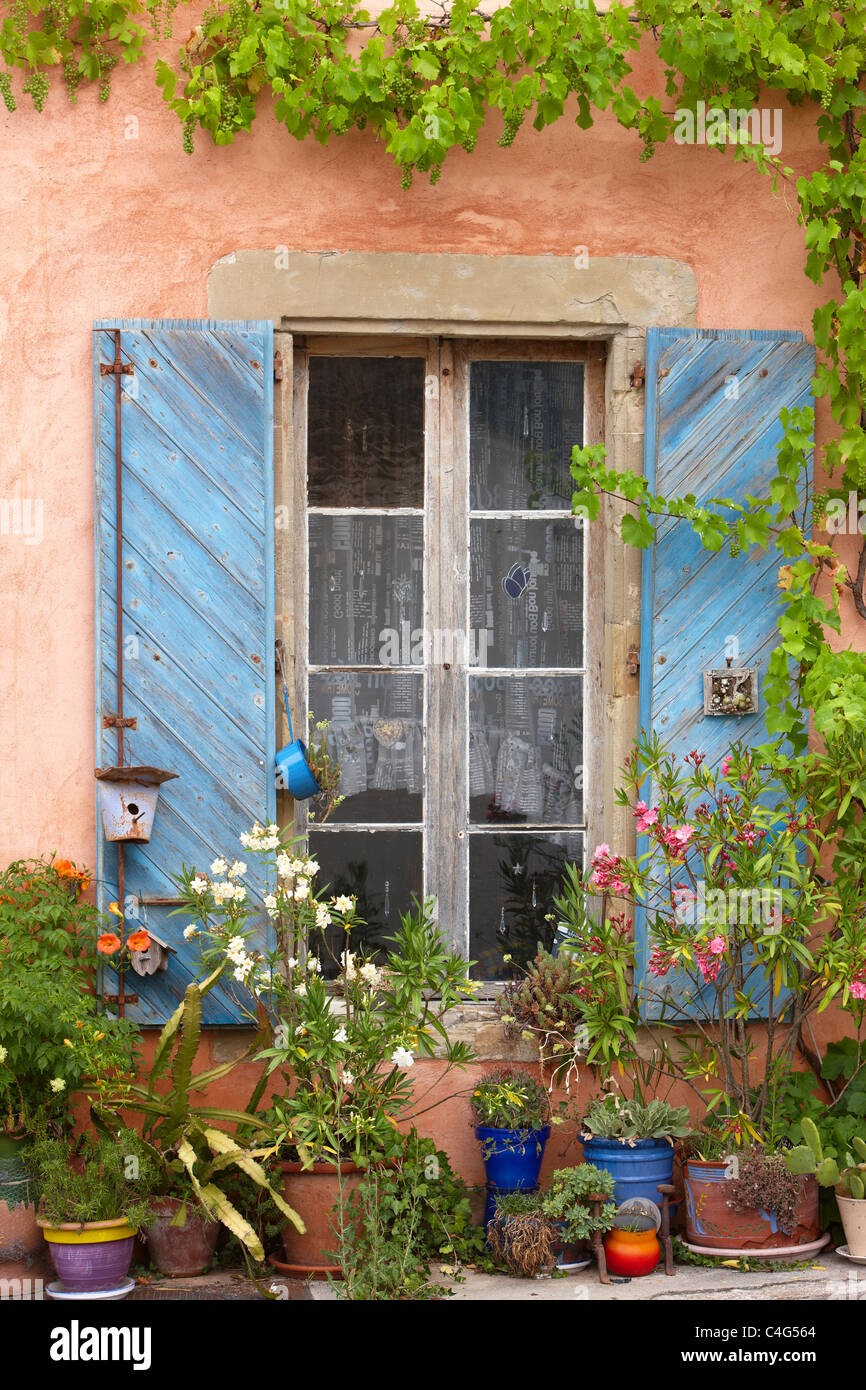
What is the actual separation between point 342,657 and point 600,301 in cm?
144

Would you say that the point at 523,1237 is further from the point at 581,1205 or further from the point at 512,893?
the point at 512,893

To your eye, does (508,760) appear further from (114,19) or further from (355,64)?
(114,19)

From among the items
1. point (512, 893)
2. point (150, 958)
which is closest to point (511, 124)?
point (512, 893)

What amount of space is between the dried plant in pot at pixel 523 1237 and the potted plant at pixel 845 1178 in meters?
0.74

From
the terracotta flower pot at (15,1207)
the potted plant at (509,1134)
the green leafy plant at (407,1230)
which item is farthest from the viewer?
the potted plant at (509,1134)

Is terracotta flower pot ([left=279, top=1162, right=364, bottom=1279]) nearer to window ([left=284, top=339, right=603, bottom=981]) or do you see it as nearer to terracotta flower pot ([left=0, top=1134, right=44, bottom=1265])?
terracotta flower pot ([left=0, top=1134, right=44, bottom=1265])

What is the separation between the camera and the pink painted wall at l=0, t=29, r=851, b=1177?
502 cm

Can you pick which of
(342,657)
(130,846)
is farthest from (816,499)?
(130,846)

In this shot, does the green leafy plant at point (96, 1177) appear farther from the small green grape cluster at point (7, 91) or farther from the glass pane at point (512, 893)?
the small green grape cluster at point (7, 91)

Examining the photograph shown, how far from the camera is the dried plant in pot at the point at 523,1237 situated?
453cm

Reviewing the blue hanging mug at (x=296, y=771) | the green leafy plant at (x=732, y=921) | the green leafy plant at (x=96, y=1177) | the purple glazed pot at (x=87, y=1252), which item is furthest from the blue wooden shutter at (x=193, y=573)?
the green leafy plant at (x=732, y=921)

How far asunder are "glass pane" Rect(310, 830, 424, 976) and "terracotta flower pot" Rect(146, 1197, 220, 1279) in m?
1.01


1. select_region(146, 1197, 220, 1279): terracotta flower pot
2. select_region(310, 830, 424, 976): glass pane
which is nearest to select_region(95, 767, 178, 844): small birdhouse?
select_region(310, 830, 424, 976): glass pane

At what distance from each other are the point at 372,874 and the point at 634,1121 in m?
1.17
